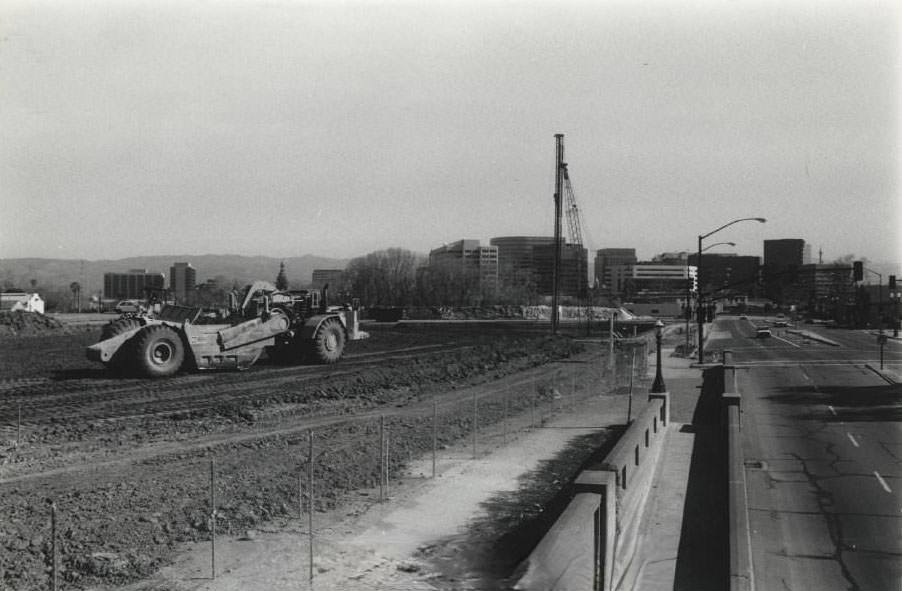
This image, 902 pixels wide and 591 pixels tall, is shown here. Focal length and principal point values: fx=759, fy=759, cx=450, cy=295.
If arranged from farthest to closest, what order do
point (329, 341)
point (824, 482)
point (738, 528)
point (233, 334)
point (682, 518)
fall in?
point (329, 341) < point (233, 334) < point (824, 482) < point (682, 518) < point (738, 528)

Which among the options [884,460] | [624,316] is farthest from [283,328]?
[624,316]

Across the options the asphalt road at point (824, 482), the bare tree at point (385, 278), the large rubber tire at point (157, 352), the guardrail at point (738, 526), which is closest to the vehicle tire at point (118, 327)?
the large rubber tire at point (157, 352)

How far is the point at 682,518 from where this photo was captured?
50.1ft

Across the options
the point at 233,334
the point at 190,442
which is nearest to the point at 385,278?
the point at 233,334

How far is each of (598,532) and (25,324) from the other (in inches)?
2157

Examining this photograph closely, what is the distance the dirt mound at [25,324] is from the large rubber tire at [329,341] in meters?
30.4

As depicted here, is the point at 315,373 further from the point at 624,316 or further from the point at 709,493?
the point at 624,316

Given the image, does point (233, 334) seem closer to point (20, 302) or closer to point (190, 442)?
point (190, 442)

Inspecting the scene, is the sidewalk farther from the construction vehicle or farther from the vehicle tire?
the vehicle tire

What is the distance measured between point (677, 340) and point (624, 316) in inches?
1503

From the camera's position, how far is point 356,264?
18762 centimetres

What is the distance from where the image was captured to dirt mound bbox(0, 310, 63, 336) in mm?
51438

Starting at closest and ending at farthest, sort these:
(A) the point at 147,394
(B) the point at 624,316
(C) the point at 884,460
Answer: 1. (C) the point at 884,460
2. (A) the point at 147,394
3. (B) the point at 624,316

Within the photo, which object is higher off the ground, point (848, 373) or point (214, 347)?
point (214, 347)
